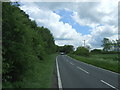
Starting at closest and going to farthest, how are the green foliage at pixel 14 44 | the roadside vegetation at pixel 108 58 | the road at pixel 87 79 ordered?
the green foliage at pixel 14 44
the road at pixel 87 79
the roadside vegetation at pixel 108 58

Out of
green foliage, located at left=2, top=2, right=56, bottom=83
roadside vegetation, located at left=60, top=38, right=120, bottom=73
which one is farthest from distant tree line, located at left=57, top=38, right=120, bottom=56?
green foliage, located at left=2, top=2, right=56, bottom=83

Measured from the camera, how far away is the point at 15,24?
8914 mm

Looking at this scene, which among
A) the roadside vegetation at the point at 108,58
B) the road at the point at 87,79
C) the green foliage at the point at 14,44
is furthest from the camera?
the roadside vegetation at the point at 108,58

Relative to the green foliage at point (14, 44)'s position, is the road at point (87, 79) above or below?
below

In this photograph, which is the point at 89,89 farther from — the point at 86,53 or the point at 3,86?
the point at 86,53

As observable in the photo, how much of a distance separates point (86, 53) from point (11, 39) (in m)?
71.3

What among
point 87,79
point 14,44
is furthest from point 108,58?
point 14,44

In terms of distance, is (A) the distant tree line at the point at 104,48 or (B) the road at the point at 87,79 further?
(A) the distant tree line at the point at 104,48

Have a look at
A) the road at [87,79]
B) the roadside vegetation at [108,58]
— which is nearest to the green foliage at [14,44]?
the road at [87,79]

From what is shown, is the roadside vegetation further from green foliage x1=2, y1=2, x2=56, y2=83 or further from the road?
green foliage x1=2, y1=2, x2=56, y2=83

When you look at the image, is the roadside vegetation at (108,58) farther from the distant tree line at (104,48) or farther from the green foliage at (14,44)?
the green foliage at (14,44)

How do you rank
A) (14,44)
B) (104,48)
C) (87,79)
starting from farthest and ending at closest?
(104,48)
(87,79)
(14,44)

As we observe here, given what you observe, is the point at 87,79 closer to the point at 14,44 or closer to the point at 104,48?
the point at 14,44

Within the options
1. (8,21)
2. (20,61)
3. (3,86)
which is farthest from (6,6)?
(3,86)
